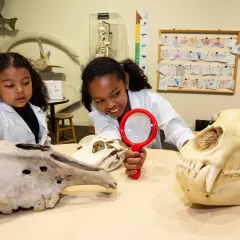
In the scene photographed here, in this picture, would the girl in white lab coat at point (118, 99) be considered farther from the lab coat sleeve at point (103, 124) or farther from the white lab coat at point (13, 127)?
the white lab coat at point (13, 127)

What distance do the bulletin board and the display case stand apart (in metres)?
0.48

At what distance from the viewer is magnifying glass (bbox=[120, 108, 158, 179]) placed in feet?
2.80

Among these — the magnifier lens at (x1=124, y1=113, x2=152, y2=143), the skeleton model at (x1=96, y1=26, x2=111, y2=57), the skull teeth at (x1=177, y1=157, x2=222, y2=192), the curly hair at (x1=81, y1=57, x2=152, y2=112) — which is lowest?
the skull teeth at (x1=177, y1=157, x2=222, y2=192)

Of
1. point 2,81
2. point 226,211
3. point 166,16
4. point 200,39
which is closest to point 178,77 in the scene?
point 200,39

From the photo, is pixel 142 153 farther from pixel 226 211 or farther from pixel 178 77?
pixel 178 77

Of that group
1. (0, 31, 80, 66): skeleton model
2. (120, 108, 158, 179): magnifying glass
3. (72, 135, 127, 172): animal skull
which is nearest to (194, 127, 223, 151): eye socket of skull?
(120, 108, 158, 179): magnifying glass

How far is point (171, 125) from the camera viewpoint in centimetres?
129

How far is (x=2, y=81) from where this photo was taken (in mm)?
1162

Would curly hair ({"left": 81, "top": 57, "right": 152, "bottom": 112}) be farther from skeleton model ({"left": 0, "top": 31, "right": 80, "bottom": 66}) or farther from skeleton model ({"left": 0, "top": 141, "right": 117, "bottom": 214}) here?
skeleton model ({"left": 0, "top": 31, "right": 80, "bottom": 66})

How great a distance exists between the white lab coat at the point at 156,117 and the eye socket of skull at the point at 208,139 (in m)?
0.48

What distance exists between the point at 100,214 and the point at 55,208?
112mm

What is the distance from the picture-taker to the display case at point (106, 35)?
339 centimetres

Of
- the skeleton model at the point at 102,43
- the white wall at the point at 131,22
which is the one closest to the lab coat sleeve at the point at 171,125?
the skeleton model at the point at 102,43

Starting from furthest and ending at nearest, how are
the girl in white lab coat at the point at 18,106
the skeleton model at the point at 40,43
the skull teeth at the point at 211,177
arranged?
the skeleton model at the point at 40,43 → the girl in white lab coat at the point at 18,106 → the skull teeth at the point at 211,177
